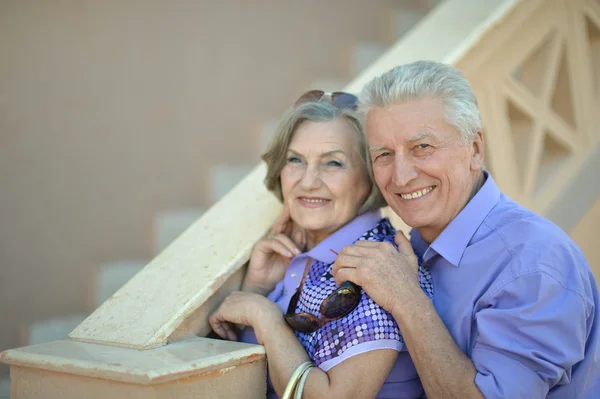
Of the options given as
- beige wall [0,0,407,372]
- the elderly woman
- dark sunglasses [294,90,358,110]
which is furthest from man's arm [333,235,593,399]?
beige wall [0,0,407,372]

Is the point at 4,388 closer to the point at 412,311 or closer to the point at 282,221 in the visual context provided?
the point at 282,221

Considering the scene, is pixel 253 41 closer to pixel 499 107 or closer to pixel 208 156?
pixel 208 156

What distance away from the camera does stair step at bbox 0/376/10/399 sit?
140 inches

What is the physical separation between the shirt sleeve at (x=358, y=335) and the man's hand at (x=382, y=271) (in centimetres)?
5

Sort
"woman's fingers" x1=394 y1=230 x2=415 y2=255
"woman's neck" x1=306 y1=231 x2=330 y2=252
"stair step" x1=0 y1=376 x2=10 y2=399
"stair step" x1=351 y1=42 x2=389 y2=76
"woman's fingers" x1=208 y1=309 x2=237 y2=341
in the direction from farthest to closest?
"stair step" x1=351 y1=42 x2=389 y2=76 → "stair step" x1=0 y1=376 x2=10 y2=399 → "woman's neck" x1=306 y1=231 x2=330 y2=252 → "woman's fingers" x1=208 y1=309 x2=237 y2=341 → "woman's fingers" x1=394 y1=230 x2=415 y2=255

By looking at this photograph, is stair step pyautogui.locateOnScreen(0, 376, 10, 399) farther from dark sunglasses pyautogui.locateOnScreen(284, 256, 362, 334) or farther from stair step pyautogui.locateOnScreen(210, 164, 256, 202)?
dark sunglasses pyautogui.locateOnScreen(284, 256, 362, 334)

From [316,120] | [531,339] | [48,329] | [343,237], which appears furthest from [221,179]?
[531,339]

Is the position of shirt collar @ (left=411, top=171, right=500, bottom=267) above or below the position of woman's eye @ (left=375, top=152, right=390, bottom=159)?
below

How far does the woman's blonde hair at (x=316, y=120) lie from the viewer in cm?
279

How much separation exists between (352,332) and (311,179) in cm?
76

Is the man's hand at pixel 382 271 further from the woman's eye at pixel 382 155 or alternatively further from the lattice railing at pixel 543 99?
the lattice railing at pixel 543 99

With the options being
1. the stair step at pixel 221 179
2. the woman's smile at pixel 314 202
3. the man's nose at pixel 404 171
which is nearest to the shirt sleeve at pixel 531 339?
the man's nose at pixel 404 171

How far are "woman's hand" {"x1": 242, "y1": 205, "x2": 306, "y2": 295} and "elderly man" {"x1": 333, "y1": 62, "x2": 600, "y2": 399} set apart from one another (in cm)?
47

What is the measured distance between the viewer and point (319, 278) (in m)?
2.61
